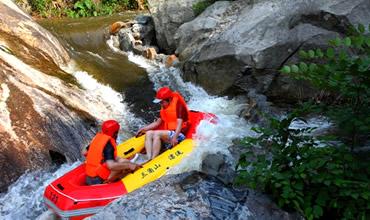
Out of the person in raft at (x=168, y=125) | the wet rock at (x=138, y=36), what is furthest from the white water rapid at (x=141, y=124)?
the wet rock at (x=138, y=36)

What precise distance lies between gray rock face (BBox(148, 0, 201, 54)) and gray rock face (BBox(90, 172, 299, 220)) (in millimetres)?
8922

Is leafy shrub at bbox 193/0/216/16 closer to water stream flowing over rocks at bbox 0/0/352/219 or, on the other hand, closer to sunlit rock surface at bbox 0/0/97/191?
water stream flowing over rocks at bbox 0/0/352/219

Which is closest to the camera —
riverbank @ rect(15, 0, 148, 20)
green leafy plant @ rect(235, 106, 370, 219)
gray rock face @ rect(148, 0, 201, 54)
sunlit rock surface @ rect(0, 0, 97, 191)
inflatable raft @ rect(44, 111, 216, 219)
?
green leafy plant @ rect(235, 106, 370, 219)

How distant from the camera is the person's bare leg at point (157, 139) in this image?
20.4 ft

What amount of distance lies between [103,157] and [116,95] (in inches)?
158

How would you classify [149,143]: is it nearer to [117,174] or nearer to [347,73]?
[117,174]

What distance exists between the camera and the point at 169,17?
11.9 m

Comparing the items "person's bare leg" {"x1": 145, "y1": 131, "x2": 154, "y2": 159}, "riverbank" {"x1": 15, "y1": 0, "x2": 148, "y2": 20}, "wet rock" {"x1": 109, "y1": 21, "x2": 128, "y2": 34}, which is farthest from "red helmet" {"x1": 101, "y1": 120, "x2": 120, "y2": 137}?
"riverbank" {"x1": 15, "y1": 0, "x2": 148, "y2": 20}

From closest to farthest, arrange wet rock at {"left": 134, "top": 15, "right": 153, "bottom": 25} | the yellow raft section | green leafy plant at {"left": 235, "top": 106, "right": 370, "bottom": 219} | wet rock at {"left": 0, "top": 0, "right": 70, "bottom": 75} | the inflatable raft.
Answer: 1. green leafy plant at {"left": 235, "top": 106, "right": 370, "bottom": 219}
2. the inflatable raft
3. the yellow raft section
4. wet rock at {"left": 0, "top": 0, "right": 70, "bottom": 75}
5. wet rock at {"left": 134, "top": 15, "right": 153, "bottom": 25}

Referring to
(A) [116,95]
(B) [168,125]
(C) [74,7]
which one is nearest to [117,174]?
(B) [168,125]

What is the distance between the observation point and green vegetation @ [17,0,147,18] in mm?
16859

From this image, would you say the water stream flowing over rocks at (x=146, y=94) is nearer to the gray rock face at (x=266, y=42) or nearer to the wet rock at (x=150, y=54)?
the gray rock face at (x=266, y=42)

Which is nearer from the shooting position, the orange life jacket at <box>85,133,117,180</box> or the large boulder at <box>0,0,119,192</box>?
the orange life jacket at <box>85,133,117,180</box>

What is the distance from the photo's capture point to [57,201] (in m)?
4.90
